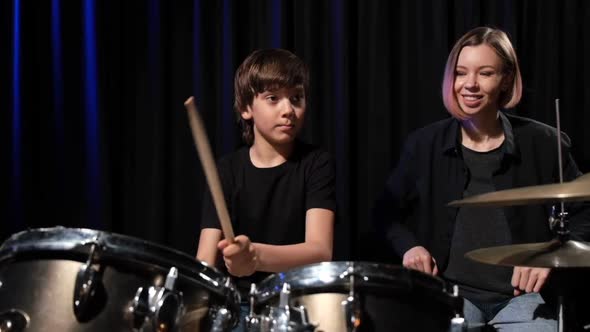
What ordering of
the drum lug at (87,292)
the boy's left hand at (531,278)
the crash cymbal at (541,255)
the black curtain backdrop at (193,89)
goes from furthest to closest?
the black curtain backdrop at (193,89) < the boy's left hand at (531,278) < the crash cymbal at (541,255) < the drum lug at (87,292)

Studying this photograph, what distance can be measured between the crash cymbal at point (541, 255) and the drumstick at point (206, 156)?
0.58 meters

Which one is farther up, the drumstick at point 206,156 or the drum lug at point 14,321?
the drumstick at point 206,156

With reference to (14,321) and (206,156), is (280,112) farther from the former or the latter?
(14,321)

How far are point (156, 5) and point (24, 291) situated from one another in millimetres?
1421

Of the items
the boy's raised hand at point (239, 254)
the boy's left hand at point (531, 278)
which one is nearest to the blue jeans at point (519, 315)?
the boy's left hand at point (531, 278)

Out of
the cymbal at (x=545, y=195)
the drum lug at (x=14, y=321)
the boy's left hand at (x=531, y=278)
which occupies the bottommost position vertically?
the boy's left hand at (x=531, y=278)

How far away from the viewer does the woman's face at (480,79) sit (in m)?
2.22

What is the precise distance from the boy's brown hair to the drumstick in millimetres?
682

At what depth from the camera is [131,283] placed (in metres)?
1.43

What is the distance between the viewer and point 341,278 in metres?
1.52

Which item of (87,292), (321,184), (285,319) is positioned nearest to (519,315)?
(321,184)

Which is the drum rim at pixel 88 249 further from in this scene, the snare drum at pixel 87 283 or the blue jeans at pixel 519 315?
the blue jeans at pixel 519 315

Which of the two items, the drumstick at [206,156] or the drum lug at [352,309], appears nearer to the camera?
the drumstick at [206,156]

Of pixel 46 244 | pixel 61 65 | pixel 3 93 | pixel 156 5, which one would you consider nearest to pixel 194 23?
pixel 156 5
